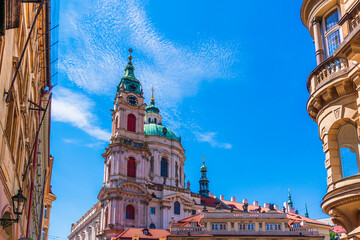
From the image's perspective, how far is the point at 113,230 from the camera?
6625 centimetres

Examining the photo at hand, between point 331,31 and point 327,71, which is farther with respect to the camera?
point 331,31

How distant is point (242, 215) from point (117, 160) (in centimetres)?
2380

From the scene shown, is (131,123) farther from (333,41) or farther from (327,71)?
(327,71)

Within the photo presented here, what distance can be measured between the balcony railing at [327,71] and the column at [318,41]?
91 centimetres

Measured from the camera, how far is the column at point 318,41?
1677 centimetres

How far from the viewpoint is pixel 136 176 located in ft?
238

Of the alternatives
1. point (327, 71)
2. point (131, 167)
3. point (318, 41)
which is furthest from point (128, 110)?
point (327, 71)

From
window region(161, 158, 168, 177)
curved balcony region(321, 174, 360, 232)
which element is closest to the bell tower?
window region(161, 158, 168, 177)

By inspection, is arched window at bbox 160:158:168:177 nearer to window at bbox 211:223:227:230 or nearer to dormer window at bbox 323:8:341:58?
window at bbox 211:223:227:230

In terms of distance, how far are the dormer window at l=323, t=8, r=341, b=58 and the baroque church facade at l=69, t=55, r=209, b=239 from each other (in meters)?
56.2

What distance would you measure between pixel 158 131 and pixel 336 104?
2868 inches

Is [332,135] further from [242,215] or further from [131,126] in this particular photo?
[131,126]

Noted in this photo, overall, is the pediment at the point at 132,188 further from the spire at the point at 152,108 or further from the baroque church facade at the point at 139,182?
the spire at the point at 152,108

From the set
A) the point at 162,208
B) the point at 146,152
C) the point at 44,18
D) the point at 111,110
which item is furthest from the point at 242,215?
the point at 44,18
